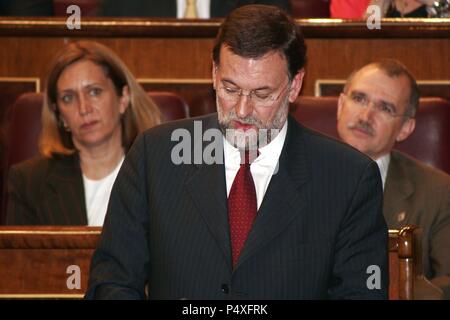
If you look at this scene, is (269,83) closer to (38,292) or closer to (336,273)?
(336,273)

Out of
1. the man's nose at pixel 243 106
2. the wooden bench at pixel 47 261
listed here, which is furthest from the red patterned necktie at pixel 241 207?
the wooden bench at pixel 47 261

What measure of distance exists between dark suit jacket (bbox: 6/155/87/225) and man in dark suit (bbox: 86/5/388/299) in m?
1.15

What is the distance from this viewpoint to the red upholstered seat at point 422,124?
3689mm

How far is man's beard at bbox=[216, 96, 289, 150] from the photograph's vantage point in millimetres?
2309

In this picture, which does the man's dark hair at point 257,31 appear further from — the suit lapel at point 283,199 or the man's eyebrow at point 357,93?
the man's eyebrow at point 357,93

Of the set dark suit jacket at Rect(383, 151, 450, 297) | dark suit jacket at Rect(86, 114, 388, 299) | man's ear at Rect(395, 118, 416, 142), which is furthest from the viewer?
man's ear at Rect(395, 118, 416, 142)

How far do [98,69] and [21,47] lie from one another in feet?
2.38

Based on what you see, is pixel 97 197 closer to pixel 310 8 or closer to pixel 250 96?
pixel 250 96

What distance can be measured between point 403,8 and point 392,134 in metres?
0.94

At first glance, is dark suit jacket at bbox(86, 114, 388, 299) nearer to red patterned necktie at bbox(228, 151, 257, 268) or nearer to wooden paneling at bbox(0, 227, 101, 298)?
red patterned necktie at bbox(228, 151, 257, 268)

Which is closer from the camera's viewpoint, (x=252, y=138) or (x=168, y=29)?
(x=252, y=138)

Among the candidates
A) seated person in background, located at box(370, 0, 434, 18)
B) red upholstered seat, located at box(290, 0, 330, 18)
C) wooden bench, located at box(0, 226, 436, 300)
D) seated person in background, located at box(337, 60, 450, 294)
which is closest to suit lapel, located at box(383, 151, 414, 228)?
seated person in background, located at box(337, 60, 450, 294)

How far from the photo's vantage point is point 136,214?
2281 millimetres
